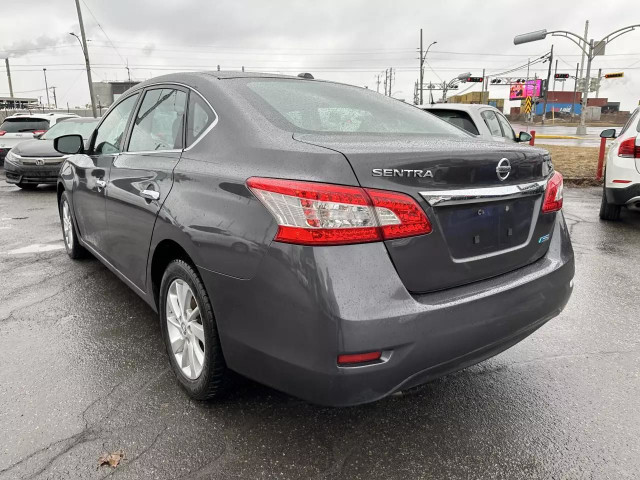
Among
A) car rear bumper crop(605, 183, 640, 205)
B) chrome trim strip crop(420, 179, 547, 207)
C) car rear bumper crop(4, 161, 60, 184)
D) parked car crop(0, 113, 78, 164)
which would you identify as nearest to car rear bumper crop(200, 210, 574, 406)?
chrome trim strip crop(420, 179, 547, 207)

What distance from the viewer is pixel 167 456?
2.14 meters

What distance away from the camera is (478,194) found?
2.03 meters

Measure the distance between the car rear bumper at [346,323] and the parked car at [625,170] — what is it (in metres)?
4.98

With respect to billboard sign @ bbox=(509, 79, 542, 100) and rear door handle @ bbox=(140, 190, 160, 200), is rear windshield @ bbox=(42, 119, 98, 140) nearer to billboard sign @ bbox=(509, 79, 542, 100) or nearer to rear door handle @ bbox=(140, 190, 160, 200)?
rear door handle @ bbox=(140, 190, 160, 200)

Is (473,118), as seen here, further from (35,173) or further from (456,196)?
(35,173)

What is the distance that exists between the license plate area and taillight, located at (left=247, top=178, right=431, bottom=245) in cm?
18

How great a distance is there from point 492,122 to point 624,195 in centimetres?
249

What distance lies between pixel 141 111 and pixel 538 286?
2.58 metres

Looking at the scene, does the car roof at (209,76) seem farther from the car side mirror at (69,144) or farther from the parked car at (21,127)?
the parked car at (21,127)

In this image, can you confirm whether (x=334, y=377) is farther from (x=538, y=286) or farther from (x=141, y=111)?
(x=141, y=111)

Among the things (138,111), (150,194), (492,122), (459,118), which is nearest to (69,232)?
(138,111)

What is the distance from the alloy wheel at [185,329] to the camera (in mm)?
2428

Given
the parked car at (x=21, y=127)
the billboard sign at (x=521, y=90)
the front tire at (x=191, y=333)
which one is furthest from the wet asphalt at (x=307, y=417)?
the billboard sign at (x=521, y=90)

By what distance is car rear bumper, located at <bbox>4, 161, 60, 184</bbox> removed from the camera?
10070 millimetres
